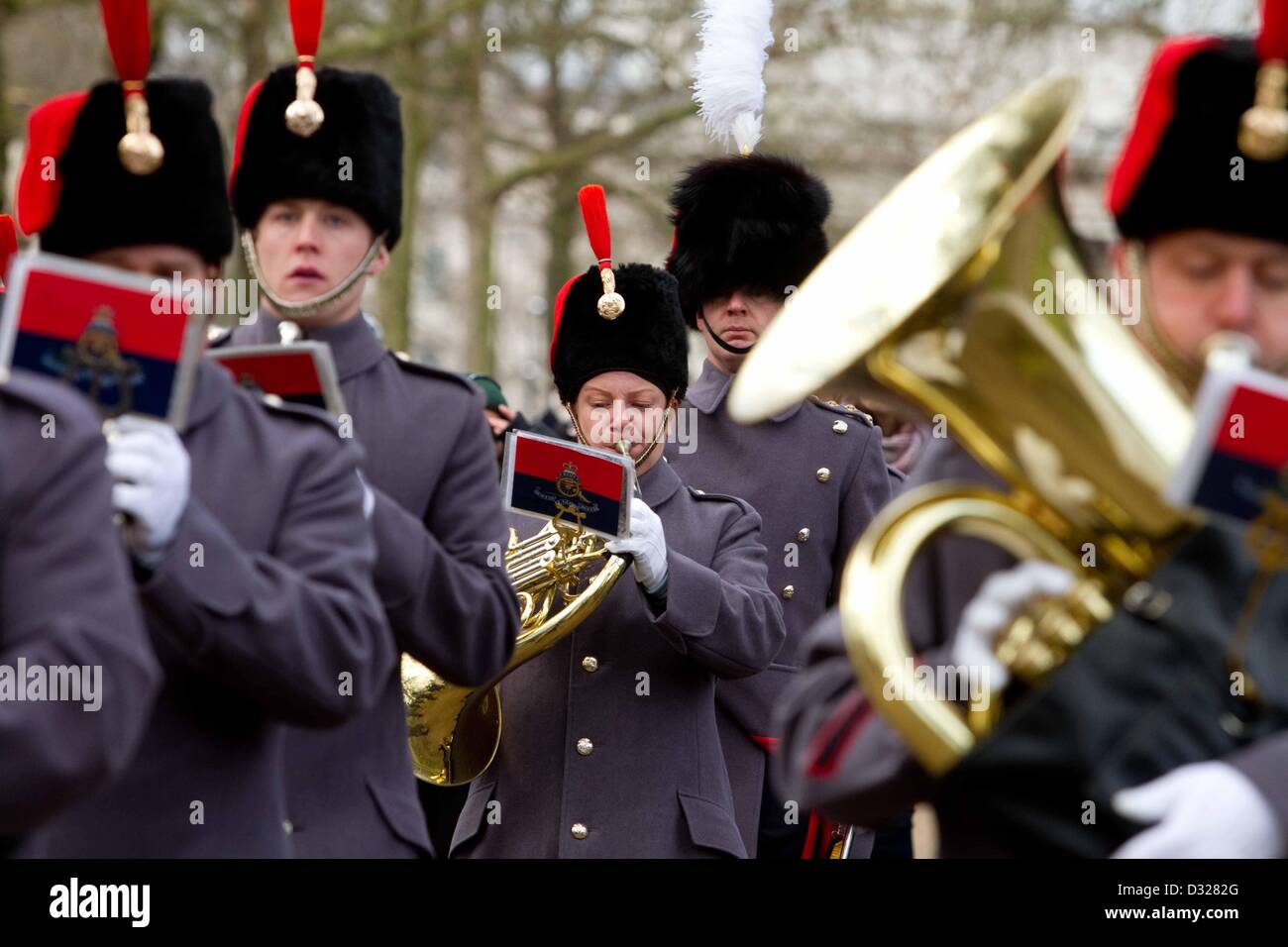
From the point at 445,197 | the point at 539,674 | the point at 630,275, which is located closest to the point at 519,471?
the point at 539,674

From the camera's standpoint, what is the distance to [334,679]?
11.8ft

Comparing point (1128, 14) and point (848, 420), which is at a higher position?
point (1128, 14)

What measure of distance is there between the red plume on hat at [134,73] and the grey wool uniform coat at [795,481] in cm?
308

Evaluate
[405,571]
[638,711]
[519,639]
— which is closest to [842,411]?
[638,711]

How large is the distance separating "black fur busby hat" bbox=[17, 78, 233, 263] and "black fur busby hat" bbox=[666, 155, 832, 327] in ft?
10.5

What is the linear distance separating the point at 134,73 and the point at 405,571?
1.02m

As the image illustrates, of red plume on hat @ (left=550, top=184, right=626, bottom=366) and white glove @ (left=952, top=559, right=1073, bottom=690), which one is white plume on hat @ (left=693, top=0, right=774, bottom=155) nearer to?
red plume on hat @ (left=550, top=184, right=626, bottom=366)

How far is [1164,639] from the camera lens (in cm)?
307

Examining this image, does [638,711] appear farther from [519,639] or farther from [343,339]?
[343,339]

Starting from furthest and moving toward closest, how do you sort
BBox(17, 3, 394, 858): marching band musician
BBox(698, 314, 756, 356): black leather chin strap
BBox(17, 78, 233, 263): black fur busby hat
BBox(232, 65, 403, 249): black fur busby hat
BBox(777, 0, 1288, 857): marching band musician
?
BBox(698, 314, 756, 356): black leather chin strap
BBox(232, 65, 403, 249): black fur busby hat
BBox(17, 78, 233, 263): black fur busby hat
BBox(17, 3, 394, 858): marching band musician
BBox(777, 0, 1288, 857): marching band musician

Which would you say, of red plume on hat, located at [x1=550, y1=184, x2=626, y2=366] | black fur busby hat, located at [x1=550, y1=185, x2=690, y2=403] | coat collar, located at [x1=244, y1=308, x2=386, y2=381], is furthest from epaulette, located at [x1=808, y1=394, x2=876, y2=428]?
coat collar, located at [x1=244, y1=308, x2=386, y2=381]

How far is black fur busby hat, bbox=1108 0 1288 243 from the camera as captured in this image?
3283mm

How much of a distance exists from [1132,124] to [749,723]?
10.2 ft
